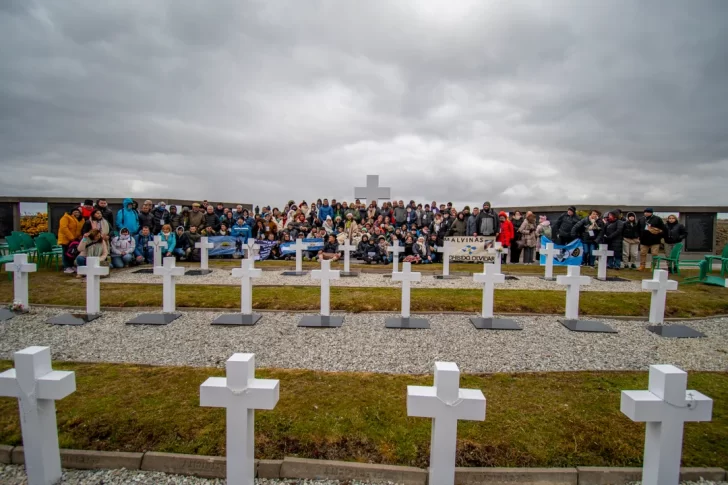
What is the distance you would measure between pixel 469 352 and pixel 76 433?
491 cm

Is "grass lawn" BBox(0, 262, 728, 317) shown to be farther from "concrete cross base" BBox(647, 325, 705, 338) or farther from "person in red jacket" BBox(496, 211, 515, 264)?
"person in red jacket" BBox(496, 211, 515, 264)

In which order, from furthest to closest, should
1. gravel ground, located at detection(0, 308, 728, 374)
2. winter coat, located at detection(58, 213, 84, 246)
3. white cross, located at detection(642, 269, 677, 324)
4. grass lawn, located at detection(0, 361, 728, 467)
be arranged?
1. winter coat, located at detection(58, 213, 84, 246)
2. white cross, located at detection(642, 269, 677, 324)
3. gravel ground, located at detection(0, 308, 728, 374)
4. grass lawn, located at detection(0, 361, 728, 467)

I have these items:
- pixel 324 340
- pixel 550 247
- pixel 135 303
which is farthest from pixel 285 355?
pixel 550 247

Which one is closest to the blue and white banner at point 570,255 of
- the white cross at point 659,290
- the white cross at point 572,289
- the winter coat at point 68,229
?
the white cross at point 659,290

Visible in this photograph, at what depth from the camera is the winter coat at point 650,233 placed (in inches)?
540

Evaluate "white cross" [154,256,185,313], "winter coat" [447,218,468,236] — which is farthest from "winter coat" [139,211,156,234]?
"winter coat" [447,218,468,236]

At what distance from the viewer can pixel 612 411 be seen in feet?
13.2

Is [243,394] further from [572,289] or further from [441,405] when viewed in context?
[572,289]

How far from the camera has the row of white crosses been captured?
8.57ft

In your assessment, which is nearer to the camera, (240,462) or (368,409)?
(240,462)

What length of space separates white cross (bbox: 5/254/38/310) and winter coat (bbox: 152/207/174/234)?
758cm

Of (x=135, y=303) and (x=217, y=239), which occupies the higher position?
(x=217, y=239)

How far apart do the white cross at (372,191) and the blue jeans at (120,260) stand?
41.6 feet

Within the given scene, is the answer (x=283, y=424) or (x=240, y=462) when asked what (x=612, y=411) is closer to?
(x=283, y=424)
